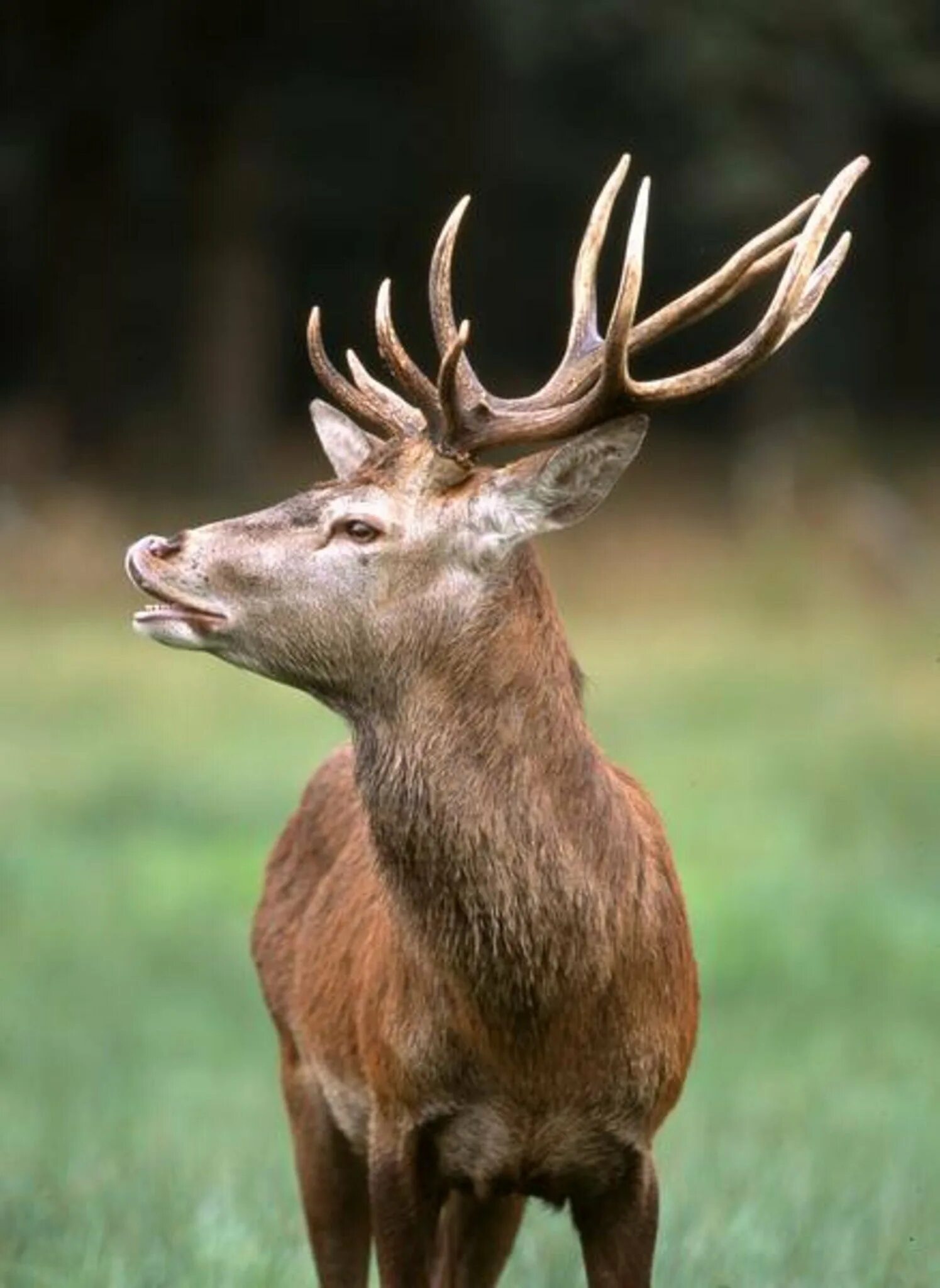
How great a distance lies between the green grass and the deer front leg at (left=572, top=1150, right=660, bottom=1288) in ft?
2.77

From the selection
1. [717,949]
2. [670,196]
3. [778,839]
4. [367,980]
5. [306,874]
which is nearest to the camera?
[367,980]

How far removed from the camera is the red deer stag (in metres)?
6.29

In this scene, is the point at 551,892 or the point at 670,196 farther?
the point at 670,196

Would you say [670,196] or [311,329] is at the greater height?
[670,196]

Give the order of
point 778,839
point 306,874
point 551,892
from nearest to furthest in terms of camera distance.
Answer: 1. point 551,892
2. point 306,874
3. point 778,839

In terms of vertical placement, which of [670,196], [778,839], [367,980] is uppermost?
[670,196]

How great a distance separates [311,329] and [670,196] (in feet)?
85.4

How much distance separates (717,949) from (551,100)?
2132cm

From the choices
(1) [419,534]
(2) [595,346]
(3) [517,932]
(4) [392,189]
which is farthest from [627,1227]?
(4) [392,189]

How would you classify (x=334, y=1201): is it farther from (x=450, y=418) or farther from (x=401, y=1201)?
(x=450, y=418)

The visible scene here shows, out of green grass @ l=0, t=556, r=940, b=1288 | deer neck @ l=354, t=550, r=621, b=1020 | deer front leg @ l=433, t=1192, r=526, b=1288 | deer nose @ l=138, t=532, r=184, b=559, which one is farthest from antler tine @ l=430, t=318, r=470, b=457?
deer front leg @ l=433, t=1192, r=526, b=1288

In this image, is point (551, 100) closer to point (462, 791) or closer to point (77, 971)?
point (77, 971)

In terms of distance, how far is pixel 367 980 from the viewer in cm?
670

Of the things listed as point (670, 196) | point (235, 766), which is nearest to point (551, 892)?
point (235, 766)
